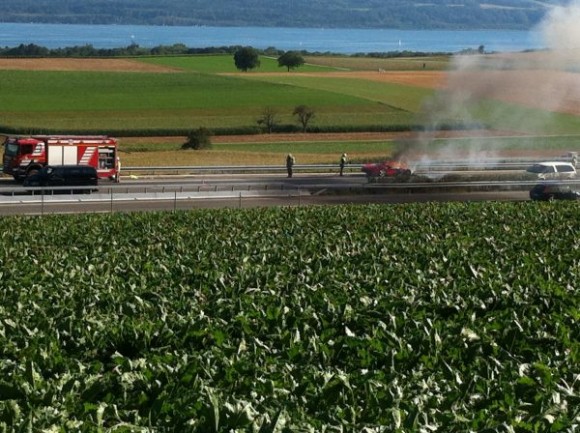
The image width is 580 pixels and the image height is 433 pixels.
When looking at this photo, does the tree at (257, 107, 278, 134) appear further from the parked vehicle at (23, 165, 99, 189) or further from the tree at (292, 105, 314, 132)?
the parked vehicle at (23, 165, 99, 189)

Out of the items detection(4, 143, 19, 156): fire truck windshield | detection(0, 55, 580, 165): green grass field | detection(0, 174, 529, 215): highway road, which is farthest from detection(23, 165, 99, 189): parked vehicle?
detection(0, 55, 580, 165): green grass field

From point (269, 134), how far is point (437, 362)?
3299 inches

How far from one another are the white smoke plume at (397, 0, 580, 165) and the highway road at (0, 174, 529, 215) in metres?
5.06

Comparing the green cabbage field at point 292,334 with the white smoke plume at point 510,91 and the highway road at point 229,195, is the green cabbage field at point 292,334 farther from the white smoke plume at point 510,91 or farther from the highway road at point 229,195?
the white smoke plume at point 510,91

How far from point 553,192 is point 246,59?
111731 mm

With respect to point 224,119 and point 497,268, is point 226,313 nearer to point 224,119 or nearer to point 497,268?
point 497,268

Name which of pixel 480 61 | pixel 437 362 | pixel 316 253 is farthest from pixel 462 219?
pixel 480 61

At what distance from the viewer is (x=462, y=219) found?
37.4m

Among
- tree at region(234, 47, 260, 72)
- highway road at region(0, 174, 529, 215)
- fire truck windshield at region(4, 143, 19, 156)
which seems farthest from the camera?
tree at region(234, 47, 260, 72)

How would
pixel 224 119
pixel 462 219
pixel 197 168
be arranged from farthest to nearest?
pixel 224 119
pixel 197 168
pixel 462 219

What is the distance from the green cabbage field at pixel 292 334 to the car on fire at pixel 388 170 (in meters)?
28.1

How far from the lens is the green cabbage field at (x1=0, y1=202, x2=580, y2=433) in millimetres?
11969

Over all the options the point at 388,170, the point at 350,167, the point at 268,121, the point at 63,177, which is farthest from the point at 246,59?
the point at 63,177

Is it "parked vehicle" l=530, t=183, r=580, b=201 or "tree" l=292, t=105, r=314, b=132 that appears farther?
"tree" l=292, t=105, r=314, b=132
